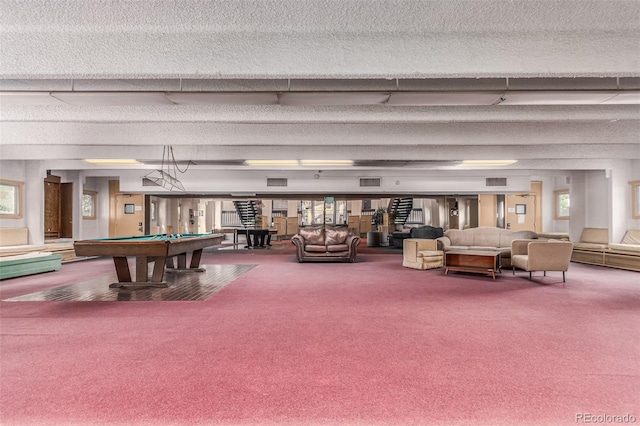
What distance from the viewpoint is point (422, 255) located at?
793 centimetres

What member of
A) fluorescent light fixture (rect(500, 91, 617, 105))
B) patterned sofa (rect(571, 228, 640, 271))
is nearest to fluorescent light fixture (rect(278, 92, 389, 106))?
fluorescent light fixture (rect(500, 91, 617, 105))

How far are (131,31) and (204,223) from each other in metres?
20.5

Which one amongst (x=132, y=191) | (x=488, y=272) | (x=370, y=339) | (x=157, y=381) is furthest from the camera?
(x=132, y=191)

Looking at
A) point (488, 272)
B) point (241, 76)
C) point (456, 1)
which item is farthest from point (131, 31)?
point (488, 272)

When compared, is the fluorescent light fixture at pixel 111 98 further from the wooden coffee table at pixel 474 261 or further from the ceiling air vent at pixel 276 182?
the ceiling air vent at pixel 276 182

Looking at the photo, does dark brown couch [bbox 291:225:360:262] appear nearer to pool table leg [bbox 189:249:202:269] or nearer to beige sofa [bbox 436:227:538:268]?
beige sofa [bbox 436:227:538:268]

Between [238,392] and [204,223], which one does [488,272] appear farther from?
[204,223]

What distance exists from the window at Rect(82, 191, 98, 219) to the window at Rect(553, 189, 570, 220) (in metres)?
16.8

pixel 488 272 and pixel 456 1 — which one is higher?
pixel 456 1

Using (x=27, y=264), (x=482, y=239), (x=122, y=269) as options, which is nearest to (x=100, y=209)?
(x=27, y=264)

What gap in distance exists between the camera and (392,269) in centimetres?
818

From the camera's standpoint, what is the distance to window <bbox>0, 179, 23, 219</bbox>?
861 centimetres

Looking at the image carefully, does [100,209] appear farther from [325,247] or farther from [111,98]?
[111,98]

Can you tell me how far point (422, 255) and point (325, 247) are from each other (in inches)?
112
